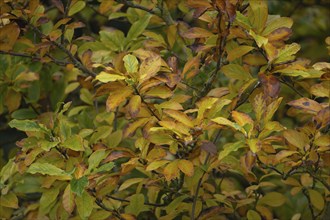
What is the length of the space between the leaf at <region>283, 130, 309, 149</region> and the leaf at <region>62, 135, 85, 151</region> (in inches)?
20.4

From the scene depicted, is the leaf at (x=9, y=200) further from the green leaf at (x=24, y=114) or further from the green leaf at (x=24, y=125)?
the green leaf at (x=24, y=125)

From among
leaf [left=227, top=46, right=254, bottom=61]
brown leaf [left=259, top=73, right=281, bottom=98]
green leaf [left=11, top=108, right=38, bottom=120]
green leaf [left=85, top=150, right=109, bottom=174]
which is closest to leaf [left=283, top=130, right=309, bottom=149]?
brown leaf [left=259, top=73, right=281, bottom=98]

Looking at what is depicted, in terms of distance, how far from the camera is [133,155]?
167 centimetres

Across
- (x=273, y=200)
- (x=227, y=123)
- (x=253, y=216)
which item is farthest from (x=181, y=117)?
(x=273, y=200)

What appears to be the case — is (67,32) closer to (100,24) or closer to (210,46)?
(210,46)

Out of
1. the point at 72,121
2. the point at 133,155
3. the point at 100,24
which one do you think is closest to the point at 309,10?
the point at 100,24

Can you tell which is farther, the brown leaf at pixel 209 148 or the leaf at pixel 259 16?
the leaf at pixel 259 16

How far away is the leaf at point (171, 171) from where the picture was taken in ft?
4.97

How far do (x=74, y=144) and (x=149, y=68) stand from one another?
29 centimetres

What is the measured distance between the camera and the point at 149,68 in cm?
150

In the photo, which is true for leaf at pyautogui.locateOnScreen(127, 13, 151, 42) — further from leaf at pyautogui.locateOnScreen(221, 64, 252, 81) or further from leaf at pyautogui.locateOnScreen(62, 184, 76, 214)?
leaf at pyautogui.locateOnScreen(62, 184, 76, 214)

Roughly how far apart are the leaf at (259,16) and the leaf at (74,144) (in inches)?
21.4

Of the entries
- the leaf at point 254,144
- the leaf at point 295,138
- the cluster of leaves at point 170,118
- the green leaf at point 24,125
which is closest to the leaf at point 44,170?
the cluster of leaves at point 170,118

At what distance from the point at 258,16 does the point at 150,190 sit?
690 mm
